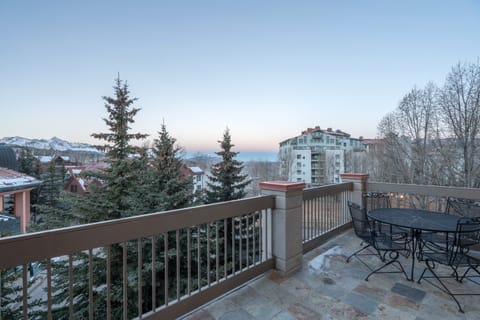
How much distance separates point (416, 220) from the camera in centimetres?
290

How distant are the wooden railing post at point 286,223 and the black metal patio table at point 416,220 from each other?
42.2 inches

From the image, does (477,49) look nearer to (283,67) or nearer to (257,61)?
(283,67)

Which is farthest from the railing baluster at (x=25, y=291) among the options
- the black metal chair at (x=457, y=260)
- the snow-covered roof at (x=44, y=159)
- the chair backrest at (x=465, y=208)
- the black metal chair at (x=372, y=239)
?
the snow-covered roof at (x=44, y=159)

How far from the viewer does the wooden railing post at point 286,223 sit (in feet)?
9.14

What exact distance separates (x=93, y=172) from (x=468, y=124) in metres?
17.6

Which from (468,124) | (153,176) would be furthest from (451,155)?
(153,176)

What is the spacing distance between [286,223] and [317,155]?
31371 millimetres

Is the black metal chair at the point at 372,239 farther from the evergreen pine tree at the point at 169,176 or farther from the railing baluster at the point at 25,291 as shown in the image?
the evergreen pine tree at the point at 169,176

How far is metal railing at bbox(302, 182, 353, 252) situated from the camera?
3.59 metres

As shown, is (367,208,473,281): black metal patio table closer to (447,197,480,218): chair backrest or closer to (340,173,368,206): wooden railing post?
(447,197,480,218): chair backrest

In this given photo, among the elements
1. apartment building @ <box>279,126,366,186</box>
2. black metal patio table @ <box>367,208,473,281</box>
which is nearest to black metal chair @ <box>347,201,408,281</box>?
black metal patio table @ <box>367,208,473,281</box>

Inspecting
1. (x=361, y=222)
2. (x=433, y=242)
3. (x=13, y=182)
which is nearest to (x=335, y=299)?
(x=361, y=222)

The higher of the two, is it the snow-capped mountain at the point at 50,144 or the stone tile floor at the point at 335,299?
the snow-capped mountain at the point at 50,144

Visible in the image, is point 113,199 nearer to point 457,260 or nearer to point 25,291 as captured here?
point 25,291
